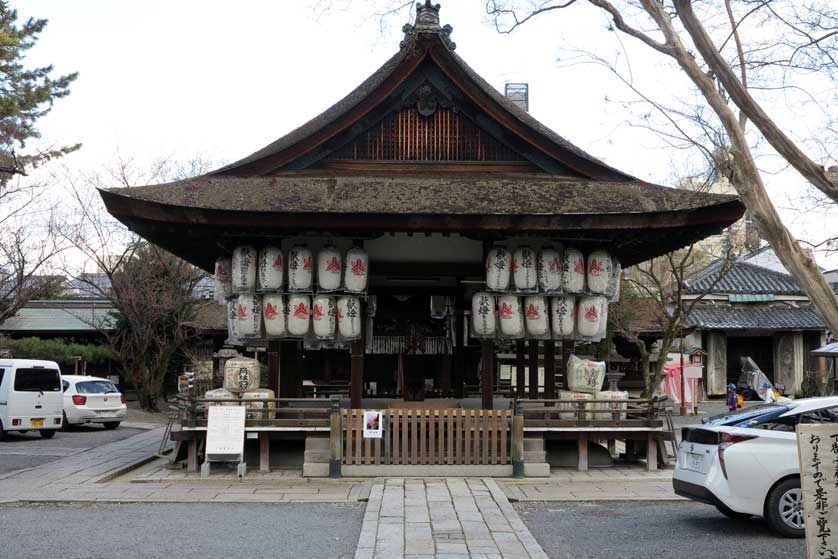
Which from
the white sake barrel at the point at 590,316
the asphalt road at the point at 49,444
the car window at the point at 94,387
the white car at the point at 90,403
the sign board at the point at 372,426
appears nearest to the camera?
the sign board at the point at 372,426

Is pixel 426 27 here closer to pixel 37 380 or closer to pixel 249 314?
pixel 249 314

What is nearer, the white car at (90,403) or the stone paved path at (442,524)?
the stone paved path at (442,524)

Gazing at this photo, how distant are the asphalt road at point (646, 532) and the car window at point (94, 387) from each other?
17.8 metres

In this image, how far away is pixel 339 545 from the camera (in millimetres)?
8477

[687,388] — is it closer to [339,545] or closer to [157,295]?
[157,295]

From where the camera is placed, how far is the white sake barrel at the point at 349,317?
14.0 m

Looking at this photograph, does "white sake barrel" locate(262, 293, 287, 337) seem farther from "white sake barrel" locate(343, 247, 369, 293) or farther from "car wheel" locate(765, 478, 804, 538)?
"car wheel" locate(765, 478, 804, 538)

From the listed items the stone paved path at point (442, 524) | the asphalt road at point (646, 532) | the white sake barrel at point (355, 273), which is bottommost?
the asphalt road at point (646, 532)

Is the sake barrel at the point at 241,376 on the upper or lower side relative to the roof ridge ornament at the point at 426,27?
lower

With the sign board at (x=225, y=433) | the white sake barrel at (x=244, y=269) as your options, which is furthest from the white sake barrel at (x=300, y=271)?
the sign board at (x=225, y=433)

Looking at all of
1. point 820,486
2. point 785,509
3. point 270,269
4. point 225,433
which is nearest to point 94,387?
point 225,433

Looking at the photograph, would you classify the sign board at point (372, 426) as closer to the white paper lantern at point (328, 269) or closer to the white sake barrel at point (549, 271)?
the white paper lantern at point (328, 269)

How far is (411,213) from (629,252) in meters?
5.78

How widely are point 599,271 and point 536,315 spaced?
1.39m
